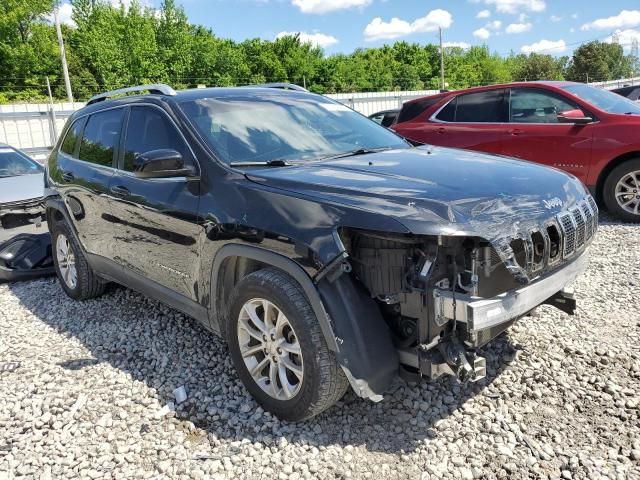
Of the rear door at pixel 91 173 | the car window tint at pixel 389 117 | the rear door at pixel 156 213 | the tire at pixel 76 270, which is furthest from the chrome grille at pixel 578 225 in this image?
the car window tint at pixel 389 117

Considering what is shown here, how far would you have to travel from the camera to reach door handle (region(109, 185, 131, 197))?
3.89m

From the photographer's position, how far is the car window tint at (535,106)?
22.5 ft

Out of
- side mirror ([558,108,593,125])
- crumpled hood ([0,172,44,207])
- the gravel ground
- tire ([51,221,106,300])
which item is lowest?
the gravel ground

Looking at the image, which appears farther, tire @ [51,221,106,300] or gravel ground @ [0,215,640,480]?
tire @ [51,221,106,300]

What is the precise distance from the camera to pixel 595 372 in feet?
10.6

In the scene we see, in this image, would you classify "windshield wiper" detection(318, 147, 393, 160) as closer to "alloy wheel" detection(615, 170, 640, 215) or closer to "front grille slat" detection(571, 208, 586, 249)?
"front grille slat" detection(571, 208, 586, 249)

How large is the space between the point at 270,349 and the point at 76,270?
9.68 ft

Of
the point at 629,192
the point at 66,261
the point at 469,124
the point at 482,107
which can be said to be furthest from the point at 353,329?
the point at 482,107

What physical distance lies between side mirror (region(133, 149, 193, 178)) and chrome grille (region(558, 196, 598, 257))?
6.92 ft

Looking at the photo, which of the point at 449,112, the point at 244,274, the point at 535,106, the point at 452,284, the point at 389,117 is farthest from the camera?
the point at 389,117

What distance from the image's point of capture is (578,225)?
2900 mm

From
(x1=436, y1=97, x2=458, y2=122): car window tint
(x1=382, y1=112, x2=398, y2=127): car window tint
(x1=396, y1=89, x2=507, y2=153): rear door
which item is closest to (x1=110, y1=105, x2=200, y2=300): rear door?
(x1=396, y1=89, x2=507, y2=153): rear door

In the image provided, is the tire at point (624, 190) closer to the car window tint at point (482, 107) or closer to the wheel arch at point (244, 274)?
the car window tint at point (482, 107)

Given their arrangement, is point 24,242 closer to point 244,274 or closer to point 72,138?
point 72,138
